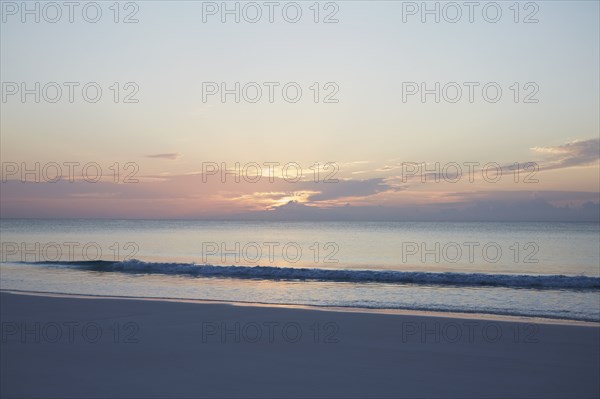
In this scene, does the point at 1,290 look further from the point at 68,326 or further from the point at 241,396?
the point at 241,396

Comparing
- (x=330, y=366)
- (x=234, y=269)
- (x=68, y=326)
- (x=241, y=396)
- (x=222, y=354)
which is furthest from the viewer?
(x=234, y=269)

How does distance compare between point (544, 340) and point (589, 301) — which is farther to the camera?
point (589, 301)

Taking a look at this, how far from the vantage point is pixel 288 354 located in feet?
27.7

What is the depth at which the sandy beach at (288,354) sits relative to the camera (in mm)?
6648

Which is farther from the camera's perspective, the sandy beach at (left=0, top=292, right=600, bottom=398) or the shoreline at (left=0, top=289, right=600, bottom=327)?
the shoreline at (left=0, top=289, right=600, bottom=327)

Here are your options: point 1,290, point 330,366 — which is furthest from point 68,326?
point 1,290

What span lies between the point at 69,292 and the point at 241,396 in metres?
12.7

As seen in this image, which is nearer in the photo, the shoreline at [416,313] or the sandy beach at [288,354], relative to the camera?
the sandy beach at [288,354]

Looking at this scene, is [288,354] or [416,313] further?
[416,313]

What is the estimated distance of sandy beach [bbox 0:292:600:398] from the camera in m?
6.65

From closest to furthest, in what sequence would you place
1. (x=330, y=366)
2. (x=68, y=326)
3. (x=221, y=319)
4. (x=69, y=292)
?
(x=330, y=366)
(x=68, y=326)
(x=221, y=319)
(x=69, y=292)

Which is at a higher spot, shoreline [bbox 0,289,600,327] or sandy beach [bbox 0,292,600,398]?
sandy beach [bbox 0,292,600,398]

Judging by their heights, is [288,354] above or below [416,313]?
above

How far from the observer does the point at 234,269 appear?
2414cm
